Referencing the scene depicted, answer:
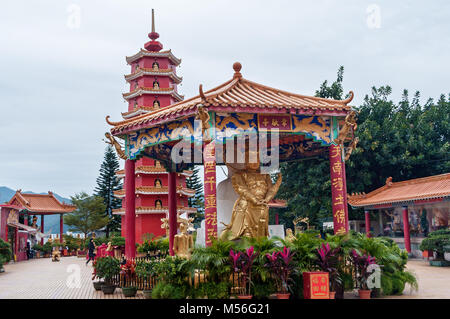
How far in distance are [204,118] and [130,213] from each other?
398 cm

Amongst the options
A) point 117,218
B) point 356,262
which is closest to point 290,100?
point 356,262

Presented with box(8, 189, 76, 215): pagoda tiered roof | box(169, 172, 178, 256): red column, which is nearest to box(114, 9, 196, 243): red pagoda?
box(8, 189, 76, 215): pagoda tiered roof

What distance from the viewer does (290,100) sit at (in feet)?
38.6

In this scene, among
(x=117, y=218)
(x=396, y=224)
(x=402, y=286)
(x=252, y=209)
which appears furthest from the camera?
(x=117, y=218)

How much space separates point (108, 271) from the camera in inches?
453

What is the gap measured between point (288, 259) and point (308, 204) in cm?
1965

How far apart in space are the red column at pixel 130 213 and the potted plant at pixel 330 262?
5.53 m

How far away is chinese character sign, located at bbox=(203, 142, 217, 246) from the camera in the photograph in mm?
10180

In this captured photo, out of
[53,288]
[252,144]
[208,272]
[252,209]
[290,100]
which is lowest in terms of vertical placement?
[53,288]

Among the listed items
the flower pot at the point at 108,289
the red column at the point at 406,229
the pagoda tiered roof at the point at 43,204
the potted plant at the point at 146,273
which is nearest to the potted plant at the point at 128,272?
the flower pot at the point at 108,289

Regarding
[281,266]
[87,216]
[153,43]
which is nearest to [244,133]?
[281,266]

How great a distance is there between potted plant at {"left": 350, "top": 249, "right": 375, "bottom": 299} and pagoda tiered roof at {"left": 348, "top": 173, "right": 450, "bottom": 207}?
12550 mm

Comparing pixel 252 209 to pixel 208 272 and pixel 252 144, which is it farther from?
pixel 208 272

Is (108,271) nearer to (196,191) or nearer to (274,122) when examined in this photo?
(274,122)
